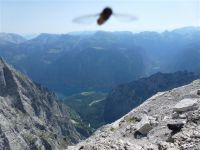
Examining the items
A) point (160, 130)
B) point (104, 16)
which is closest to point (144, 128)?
point (160, 130)

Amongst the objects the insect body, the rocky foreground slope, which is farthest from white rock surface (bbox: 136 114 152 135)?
the insect body

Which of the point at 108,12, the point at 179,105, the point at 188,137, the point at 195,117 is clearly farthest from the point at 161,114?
the point at 108,12

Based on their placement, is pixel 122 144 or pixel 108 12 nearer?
pixel 108 12

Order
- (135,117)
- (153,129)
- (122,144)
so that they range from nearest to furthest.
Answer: (122,144) → (153,129) → (135,117)

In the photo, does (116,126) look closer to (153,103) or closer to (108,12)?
(153,103)

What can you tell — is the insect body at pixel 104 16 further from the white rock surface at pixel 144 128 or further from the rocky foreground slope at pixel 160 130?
the white rock surface at pixel 144 128

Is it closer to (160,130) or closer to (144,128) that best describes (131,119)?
(144,128)

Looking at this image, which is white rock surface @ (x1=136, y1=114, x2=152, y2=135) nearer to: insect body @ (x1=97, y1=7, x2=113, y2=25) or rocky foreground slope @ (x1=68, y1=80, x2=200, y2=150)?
rocky foreground slope @ (x1=68, y1=80, x2=200, y2=150)

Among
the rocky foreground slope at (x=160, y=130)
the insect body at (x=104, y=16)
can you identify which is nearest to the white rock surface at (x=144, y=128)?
the rocky foreground slope at (x=160, y=130)
